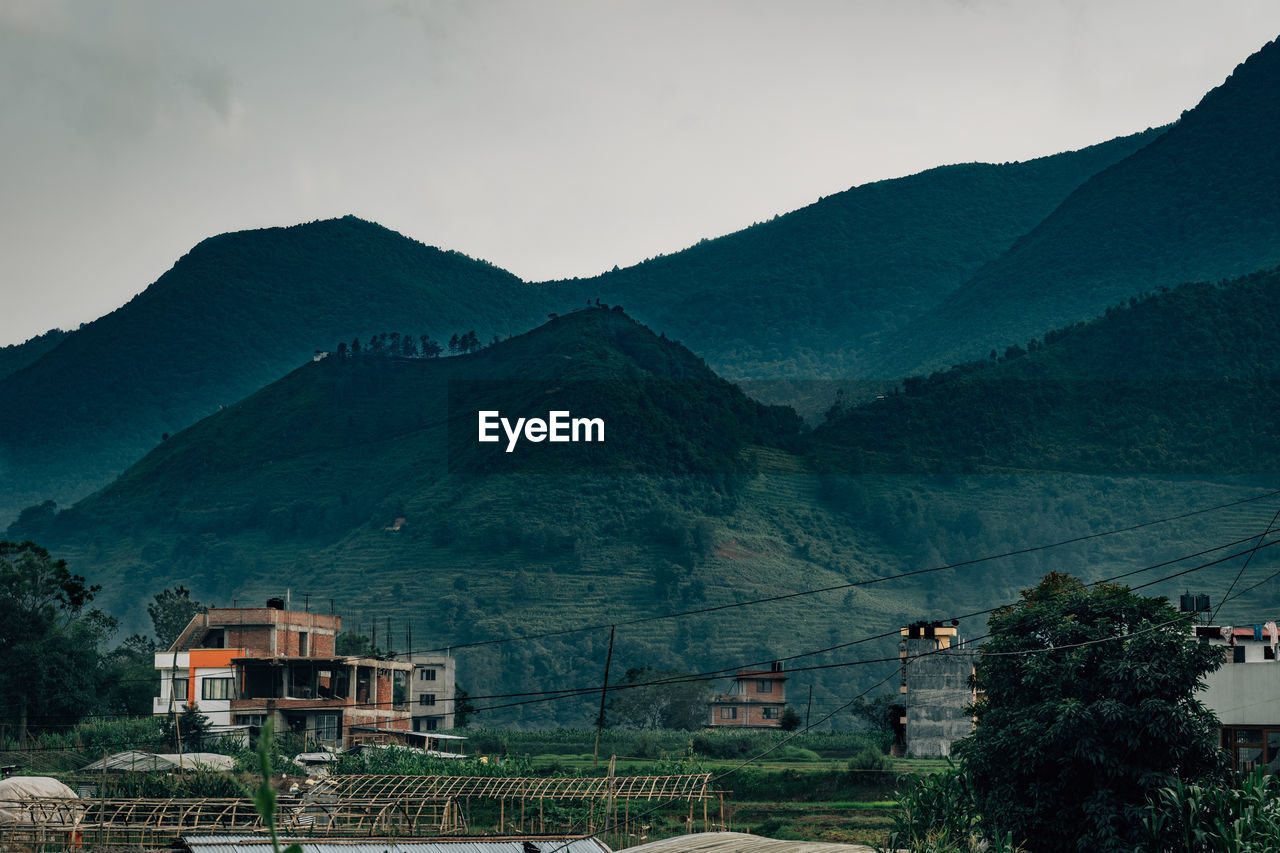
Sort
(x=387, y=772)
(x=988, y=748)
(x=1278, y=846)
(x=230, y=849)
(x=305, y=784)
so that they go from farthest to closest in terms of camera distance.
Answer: (x=387, y=772) < (x=305, y=784) < (x=988, y=748) < (x=230, y=849) < (x=1278, y=846)

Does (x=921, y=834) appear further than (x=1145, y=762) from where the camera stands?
Yes

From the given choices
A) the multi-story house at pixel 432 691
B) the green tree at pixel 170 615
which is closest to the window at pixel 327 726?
the multi-story house at pixel 432 691

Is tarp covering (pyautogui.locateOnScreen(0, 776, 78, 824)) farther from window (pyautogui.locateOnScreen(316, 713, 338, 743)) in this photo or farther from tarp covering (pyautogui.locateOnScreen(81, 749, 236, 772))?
window (pyautogui.locateOnScreen(316, 713, 338, 743))

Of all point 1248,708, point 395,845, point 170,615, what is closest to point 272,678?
point 395,845

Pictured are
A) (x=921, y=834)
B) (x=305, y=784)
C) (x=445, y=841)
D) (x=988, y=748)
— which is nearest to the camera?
(x=445, y=841)

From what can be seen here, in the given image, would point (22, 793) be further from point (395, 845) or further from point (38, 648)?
point (38, 648)

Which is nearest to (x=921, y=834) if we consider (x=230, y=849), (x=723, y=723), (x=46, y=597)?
(x=230, y=849)

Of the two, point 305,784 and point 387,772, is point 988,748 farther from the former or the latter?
point 387,772
